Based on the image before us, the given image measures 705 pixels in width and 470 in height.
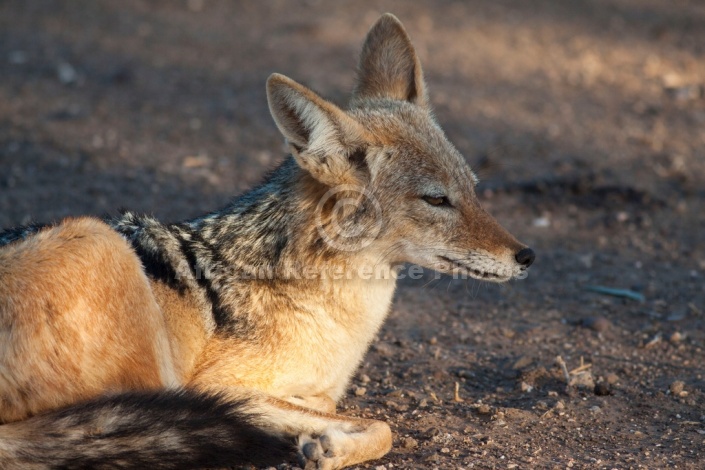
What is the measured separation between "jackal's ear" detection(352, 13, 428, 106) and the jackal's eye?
1148mm

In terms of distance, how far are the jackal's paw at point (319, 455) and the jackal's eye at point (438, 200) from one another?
1.66 metres

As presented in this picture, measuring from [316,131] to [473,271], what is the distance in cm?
139

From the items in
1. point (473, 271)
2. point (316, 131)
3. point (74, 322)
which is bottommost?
point (473, 271)

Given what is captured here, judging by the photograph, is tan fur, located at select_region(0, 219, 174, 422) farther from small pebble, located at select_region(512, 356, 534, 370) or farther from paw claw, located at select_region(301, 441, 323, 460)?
small pebble, located at select_region(512, 356, 534, 370)

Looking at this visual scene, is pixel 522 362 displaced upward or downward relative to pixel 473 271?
downward

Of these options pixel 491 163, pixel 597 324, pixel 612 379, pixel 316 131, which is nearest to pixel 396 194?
pixel 316 131

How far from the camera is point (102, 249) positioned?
4.83m

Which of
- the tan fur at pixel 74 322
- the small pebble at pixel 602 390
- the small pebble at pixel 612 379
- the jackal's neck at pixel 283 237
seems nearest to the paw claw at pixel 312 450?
the tan fur at pixel 74 322

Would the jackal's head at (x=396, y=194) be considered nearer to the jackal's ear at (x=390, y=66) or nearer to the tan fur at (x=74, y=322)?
the jackal's ear at (x=390, y=66)

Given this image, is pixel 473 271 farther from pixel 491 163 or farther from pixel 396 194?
pixel 491 163

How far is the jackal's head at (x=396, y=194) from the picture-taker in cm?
517

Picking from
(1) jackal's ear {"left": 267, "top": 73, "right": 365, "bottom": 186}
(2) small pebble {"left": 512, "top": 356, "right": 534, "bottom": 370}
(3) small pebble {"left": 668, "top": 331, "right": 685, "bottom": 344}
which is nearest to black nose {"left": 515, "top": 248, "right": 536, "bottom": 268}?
(1) jackal's ear {"left": 267, "top": 73, "right": 365, "bottom": 186}

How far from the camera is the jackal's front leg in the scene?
185 inches

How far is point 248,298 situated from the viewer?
529 cm
